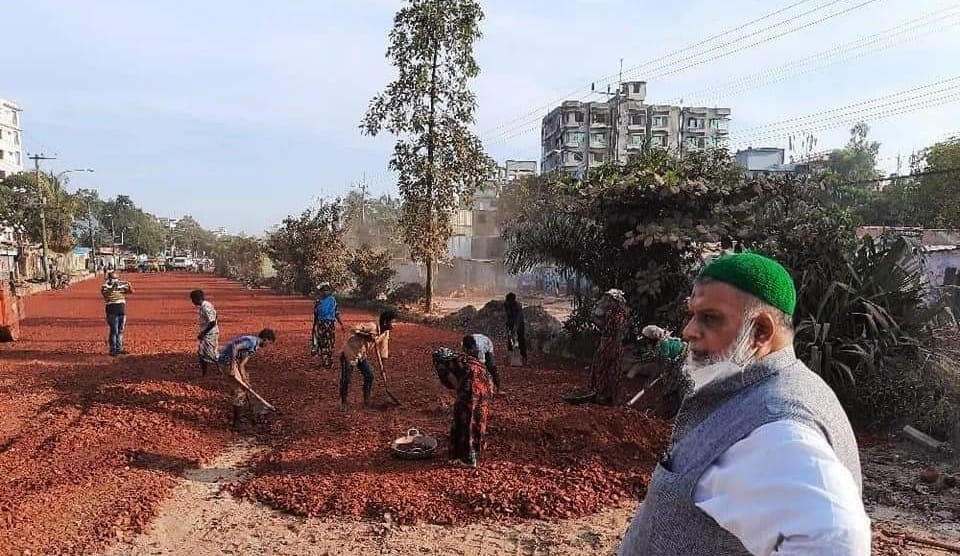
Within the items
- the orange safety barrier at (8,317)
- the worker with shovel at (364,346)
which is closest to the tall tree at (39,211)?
the orange safety barrier at (8,317)

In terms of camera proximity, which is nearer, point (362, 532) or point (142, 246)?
point (362, 532)

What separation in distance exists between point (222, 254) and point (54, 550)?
55.8 m

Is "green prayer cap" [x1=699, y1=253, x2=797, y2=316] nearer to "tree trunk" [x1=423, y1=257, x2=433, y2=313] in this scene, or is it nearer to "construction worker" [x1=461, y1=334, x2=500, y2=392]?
"construction worker" [x1=461, y1=334, x2=500, y2=392]

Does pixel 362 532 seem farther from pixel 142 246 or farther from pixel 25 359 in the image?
pixel 142 246

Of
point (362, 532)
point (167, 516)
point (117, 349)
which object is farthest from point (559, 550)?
point (117, 349)

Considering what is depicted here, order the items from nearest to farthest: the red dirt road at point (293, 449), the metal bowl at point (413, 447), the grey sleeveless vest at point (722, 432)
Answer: the grey sleeveless vest at point (722, 432) → the red dirt road at point (293, 449) → the metal bowl at point (413, 447)

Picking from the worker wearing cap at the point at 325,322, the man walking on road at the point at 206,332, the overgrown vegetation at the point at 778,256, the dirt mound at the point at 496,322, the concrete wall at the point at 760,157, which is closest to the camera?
the overgrown vegetation at the point at 778,256

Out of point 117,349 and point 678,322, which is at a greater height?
point 678,322

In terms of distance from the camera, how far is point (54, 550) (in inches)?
183

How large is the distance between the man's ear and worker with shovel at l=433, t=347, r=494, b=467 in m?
4.76

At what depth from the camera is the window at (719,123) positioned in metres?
78.6

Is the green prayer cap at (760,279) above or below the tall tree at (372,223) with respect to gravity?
below

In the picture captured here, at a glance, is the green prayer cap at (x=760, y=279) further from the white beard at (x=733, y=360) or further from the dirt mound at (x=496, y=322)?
the dirt mound at (x=496, y=322)

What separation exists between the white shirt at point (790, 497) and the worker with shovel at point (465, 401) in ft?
16.1
